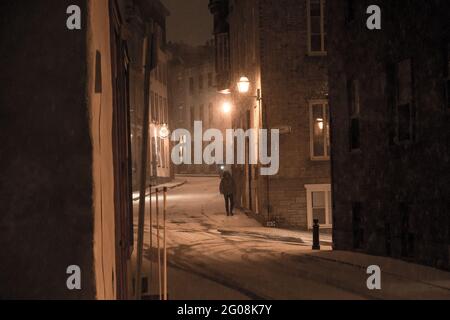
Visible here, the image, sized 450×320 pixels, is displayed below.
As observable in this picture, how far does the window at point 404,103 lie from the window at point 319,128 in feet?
34.3

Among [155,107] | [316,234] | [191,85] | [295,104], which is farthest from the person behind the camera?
[191,85]

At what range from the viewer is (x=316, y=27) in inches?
1019

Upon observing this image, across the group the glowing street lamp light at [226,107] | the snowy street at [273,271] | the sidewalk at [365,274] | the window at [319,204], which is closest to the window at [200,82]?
the glowing street lamp light at [226,107]

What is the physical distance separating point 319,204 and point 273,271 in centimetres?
1235

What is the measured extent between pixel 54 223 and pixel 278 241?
1750 cm

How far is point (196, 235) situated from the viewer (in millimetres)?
22406

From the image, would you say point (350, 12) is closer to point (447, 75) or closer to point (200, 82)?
point (447, 75)

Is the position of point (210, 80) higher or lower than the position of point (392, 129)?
higher

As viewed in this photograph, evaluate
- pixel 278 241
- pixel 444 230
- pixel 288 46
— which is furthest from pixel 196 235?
pixel 444 230

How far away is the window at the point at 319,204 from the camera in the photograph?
2562cm

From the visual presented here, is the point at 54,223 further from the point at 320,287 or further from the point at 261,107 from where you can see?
the point at 261,107

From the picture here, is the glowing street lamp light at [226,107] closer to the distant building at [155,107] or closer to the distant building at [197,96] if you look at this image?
the distant building at [155,107]

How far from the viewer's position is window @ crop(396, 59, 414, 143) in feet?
47.4

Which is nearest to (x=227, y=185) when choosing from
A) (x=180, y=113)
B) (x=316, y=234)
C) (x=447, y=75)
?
(x=316, y=234)
